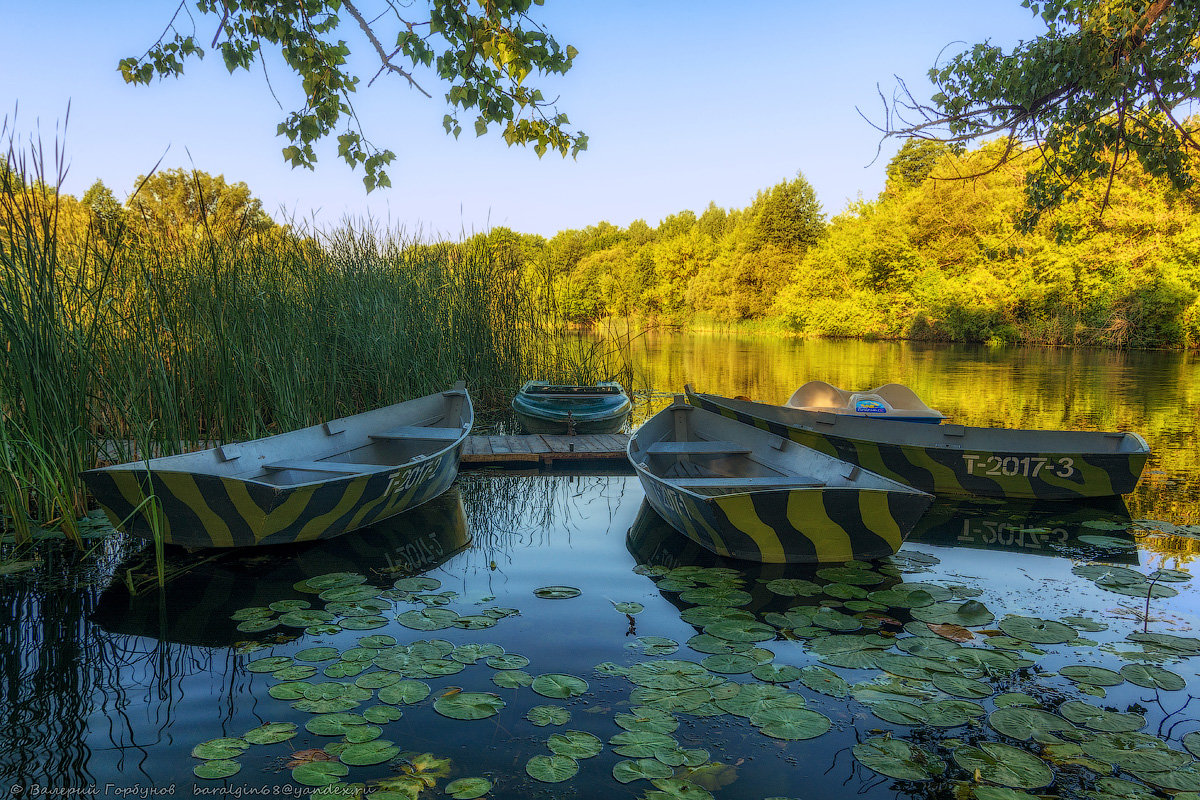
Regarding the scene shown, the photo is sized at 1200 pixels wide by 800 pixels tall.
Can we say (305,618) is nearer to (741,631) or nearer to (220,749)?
(220,749)

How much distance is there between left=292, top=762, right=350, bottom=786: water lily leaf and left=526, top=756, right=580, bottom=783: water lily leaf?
48 cm

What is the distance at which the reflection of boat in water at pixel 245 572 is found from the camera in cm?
285

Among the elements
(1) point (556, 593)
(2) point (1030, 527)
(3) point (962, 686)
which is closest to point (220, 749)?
(1) point (556, 593)

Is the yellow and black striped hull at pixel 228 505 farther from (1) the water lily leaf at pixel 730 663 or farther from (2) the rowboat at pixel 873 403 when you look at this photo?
(2) the rowboat at pixel 873 403

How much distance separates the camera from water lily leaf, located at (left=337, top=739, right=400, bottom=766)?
6.14 ft

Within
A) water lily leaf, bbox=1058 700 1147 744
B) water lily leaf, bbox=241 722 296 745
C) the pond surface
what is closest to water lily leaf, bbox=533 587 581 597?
the pond surface

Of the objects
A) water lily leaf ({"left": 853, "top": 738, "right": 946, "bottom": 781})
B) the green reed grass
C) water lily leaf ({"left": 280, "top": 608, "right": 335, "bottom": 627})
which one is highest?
the green reed grass

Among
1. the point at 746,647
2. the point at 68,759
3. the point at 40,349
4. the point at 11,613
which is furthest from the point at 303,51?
the point at 746,647

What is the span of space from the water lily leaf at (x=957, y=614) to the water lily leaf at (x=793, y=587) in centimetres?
43

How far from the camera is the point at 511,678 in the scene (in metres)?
2.38

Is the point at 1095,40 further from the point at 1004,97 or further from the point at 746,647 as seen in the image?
the point at 746,647

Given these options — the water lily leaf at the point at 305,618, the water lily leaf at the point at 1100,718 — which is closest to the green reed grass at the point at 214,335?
the water lily leaf at the point at 305,618

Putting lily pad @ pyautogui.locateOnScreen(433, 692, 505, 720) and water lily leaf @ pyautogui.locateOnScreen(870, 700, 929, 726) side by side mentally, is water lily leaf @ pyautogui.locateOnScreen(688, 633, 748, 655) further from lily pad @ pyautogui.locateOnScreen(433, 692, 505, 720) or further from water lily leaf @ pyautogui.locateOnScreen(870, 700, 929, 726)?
lily pad @ pyautogui.locateOnScreen(433, 692, 505, 720)

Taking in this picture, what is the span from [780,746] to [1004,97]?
14.6 ft
